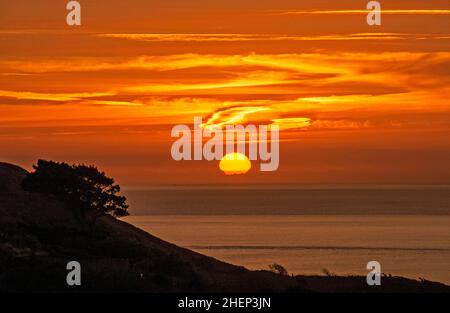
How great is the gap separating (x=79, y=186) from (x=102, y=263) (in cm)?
917

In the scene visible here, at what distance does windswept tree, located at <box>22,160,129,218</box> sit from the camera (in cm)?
6775

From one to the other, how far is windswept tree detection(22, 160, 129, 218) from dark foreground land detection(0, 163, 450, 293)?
1.26 m

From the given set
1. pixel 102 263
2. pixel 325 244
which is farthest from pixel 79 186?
pixel 325 244

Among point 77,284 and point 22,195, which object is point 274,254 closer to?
point 22,195

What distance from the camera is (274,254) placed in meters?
118

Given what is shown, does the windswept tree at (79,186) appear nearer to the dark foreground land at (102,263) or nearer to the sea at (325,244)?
the dark foreground land at (102,263)

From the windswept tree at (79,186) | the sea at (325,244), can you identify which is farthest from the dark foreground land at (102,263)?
the sea at (325,244)

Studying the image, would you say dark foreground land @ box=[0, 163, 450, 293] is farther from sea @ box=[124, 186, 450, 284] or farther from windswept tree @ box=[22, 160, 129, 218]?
sea @ box=[124, 186, 450, 284]

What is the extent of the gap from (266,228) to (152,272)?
384ft

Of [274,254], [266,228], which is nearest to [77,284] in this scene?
[274,254]

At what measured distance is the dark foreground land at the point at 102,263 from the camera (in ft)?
180

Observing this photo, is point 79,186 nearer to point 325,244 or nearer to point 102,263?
point 102,263

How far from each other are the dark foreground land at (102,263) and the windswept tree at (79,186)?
49.6 inches

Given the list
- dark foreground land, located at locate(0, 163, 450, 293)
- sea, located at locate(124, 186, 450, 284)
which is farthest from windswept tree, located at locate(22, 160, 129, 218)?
sea, located at locate(124, 186, 450, 284)
